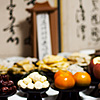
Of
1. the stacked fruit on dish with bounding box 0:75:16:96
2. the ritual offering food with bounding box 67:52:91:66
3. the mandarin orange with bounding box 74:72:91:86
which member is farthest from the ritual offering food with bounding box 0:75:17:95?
the ritual offering food with bounding box 67:52:91:66

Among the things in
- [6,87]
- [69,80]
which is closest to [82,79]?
[69,80]

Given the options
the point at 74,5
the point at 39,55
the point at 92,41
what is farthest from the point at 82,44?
the point at 39,55

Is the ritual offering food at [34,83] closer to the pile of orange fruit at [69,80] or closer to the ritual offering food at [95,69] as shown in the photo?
the pile of orange fruit at [69,80]

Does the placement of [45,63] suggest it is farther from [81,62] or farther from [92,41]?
[92,41]

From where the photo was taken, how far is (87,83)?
1187 millimetres

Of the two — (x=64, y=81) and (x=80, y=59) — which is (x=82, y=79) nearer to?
(x=64, y=81)

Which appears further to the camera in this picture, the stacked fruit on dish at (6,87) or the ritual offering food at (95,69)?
the ritual offering food at (95,69)

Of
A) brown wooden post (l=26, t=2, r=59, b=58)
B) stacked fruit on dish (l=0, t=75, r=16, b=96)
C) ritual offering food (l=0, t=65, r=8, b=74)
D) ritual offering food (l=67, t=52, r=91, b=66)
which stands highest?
brown wooden post (l=26, t=2, r=59, b=58)

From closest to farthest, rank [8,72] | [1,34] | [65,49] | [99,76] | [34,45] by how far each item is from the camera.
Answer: [99,76], [8,72], [34,45], [1,34], [65,49]

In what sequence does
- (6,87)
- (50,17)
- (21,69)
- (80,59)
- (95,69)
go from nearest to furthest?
1. (6,87)
2. (95,69)
3. (21,69)
4. (80,59)
5. (50,17)

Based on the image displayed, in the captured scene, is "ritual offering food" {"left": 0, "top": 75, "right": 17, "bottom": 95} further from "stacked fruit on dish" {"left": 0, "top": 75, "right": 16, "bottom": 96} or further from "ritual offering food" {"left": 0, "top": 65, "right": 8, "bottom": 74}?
"ritual offering food" {"left": 0, "top": 65, "right": 8, "bottom": 74}

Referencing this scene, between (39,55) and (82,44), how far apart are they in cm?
112

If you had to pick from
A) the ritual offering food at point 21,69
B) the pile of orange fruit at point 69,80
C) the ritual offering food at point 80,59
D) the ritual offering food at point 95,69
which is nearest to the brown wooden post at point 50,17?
the ritual offering food at point 80,59

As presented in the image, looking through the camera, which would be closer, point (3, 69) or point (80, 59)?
point (3, 69)
